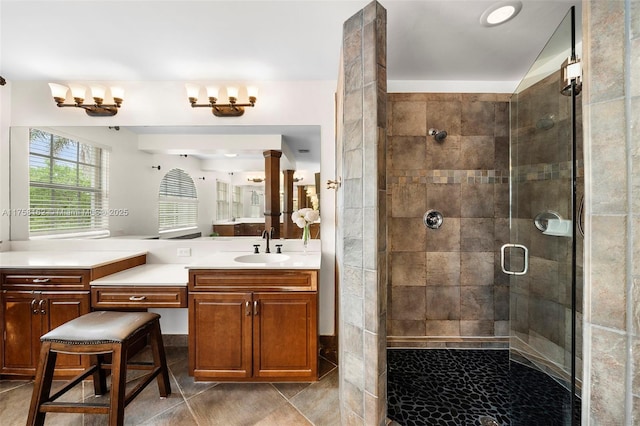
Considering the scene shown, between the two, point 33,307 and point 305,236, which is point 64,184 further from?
point 305,236

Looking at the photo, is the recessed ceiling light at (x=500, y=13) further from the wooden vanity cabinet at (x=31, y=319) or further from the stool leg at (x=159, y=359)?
the wooden vanity cabinet at (x=31, y=319)

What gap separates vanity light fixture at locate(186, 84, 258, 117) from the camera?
7.10 ft

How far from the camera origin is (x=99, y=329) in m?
1.42

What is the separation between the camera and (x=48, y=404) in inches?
53.4

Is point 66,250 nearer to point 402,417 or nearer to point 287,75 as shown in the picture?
point 287,75

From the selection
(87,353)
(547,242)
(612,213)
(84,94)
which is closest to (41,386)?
(87,353)

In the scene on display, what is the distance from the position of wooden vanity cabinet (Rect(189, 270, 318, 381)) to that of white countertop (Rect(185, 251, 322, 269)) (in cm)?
4

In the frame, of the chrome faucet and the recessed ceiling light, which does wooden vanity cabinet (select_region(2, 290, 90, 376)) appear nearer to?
the chrome faucet

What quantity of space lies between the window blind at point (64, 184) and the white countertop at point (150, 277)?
0.69 m

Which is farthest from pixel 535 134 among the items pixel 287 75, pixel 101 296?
pixel 101 296

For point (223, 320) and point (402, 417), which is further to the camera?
point (223, 320)

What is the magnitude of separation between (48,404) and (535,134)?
3204 millimetres

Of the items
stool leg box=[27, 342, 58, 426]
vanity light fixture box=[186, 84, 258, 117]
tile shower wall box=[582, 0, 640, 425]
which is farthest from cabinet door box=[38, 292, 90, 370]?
tile shower wall box=[582, 0, 640, 425]

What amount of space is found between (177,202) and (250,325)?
1.34m
